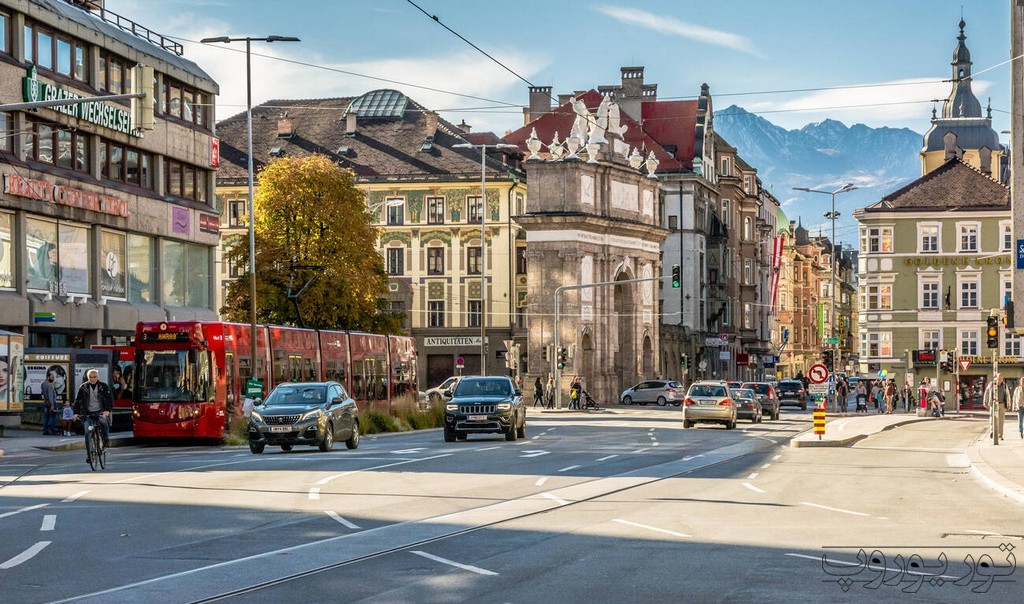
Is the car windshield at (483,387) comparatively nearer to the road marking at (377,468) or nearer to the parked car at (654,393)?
the road marking at (377,468)

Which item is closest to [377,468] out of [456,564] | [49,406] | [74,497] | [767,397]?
[74,497]

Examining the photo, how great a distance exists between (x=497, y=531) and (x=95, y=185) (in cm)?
4215

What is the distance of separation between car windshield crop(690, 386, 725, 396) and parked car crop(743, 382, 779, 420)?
410 inches

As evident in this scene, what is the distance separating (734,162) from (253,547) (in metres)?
119

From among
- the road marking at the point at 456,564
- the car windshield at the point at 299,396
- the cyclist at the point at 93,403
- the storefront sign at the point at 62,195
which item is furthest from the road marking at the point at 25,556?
the storefront sign at the point at 62,195

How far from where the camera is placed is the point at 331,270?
229 feet

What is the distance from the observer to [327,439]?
32.9 meters

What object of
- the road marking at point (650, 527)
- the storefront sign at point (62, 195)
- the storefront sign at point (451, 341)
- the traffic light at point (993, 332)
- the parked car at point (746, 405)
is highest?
the storefront sign at point (62, 195)

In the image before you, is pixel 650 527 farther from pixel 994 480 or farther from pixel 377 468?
pixel 377 468

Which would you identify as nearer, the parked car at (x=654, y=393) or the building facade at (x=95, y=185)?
the building facade at (x=95, y=185)

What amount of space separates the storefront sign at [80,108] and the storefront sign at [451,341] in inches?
1607

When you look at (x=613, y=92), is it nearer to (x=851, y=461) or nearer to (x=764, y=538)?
(x=851, y=461)

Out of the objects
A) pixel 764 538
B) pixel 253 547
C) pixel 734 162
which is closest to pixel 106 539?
pixel 253 547

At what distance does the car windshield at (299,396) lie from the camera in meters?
32.9
